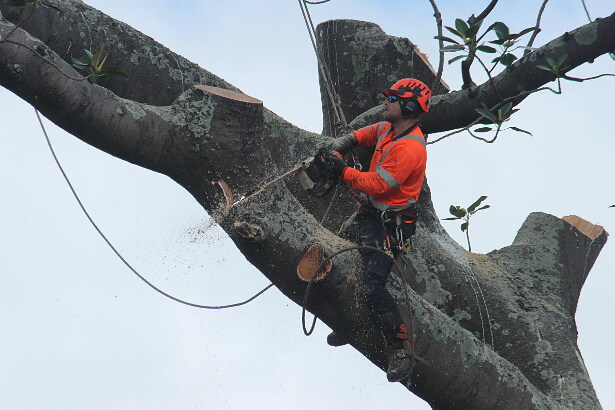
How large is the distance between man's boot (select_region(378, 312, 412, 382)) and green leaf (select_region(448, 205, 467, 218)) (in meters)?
2.20

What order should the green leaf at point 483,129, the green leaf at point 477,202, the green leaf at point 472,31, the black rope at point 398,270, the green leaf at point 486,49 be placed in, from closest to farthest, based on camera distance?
the black rope at point 398,270
the green leaf at point 472,31
the green leaf at point 486,49
the green leaf at point 483,129
the green leaf at point 477,202

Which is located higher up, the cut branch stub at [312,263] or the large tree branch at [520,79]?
the large tree branch at [520,79]

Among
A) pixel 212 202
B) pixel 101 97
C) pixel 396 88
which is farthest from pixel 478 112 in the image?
pixel 101 97

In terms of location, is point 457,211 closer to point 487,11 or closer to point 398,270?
point 487,11

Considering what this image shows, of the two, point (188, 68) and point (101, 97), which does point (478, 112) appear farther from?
point (101, 97)

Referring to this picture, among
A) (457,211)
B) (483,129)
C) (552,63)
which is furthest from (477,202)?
(552,63)

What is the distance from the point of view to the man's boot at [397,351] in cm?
440

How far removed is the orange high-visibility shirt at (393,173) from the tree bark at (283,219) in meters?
0.30

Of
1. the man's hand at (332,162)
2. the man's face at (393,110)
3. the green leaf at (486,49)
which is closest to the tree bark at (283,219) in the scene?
the man's hand at (332,162)

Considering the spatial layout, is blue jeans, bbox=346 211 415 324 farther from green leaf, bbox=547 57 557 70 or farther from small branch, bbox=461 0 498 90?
green leaf, bbox=547 57 557 70

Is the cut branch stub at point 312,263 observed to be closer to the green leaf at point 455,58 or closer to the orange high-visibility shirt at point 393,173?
the orange high-visibility shirt at point 393,173

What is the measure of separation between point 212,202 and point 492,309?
2.25 meters

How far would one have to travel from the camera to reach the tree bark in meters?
4.18

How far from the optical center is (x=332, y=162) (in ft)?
14.6
